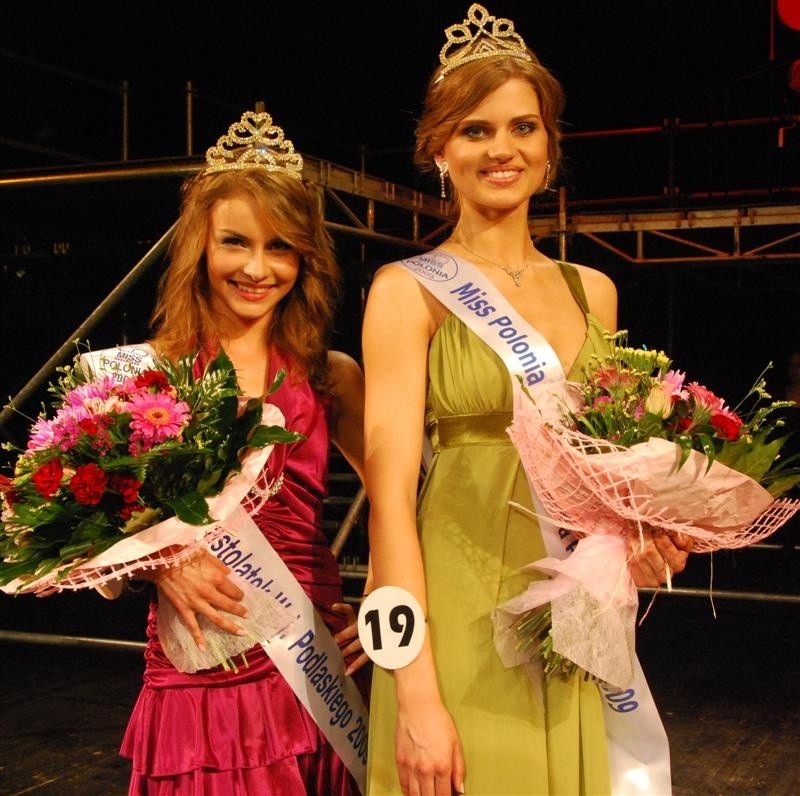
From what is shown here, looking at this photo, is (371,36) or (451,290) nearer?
(451,290)

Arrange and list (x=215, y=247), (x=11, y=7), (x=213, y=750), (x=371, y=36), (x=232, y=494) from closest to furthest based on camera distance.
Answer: (x=232, y=494) < (x=213, y=750) < (x=215, y=247) < (x=11, y=7) < (x=371, y=36)

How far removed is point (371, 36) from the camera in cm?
614

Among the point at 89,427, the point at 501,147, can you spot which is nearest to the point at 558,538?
the point at 501,147

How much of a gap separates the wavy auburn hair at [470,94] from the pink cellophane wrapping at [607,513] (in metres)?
0.37

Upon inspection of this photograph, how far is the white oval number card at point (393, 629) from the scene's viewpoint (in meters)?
1.28

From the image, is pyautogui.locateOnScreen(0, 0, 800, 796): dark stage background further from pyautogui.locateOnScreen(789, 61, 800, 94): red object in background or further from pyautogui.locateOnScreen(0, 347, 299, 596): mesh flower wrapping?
pyautogui.locateOnScreen(0, 347, 299, 596): mesh flower wrapping

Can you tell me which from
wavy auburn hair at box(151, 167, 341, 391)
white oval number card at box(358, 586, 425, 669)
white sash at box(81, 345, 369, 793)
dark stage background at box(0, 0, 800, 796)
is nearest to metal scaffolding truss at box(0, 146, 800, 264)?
dark stage background at box(0, 0, 800, 796)

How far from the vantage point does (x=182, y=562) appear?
4.91 feet

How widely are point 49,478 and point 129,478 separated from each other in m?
0.09

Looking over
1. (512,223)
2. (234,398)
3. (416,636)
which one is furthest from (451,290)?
(416,636)

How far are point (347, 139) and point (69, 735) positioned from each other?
4.08 meters

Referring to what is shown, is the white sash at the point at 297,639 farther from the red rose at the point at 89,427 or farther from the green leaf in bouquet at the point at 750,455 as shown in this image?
the green leaf in bouquet at the point at 750,455

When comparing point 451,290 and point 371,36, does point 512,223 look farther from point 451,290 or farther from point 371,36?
point 371,36

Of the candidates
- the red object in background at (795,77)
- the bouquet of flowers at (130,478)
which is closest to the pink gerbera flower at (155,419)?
the bouquet of flowers at (130,478)
